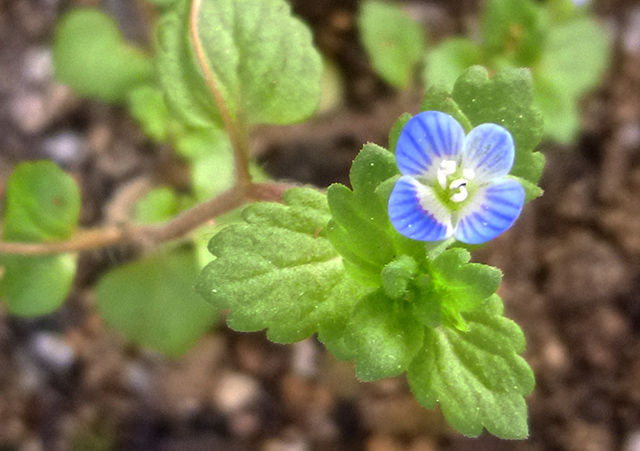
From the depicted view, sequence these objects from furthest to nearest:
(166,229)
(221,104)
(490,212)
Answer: (166,229), (221,104), (490,212)

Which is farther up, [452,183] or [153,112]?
[452,183]

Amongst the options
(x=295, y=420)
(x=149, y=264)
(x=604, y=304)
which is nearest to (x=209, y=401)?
(x=295, y=420)

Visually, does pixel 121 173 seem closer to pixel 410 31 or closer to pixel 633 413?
pixel 410 31

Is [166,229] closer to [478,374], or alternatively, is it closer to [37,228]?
[37,228]

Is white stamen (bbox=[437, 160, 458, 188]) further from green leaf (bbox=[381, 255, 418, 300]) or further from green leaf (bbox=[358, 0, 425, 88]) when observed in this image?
green leaf (bbox=[358, 0, 425, 88])

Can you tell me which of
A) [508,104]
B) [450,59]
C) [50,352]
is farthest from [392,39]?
[50,352]

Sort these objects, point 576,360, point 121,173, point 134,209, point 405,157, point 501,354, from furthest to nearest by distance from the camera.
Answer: point 121,173
point 576,360
point 134,209
point 501,354
point 405,157

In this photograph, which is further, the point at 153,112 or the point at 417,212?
the point at 153,112
